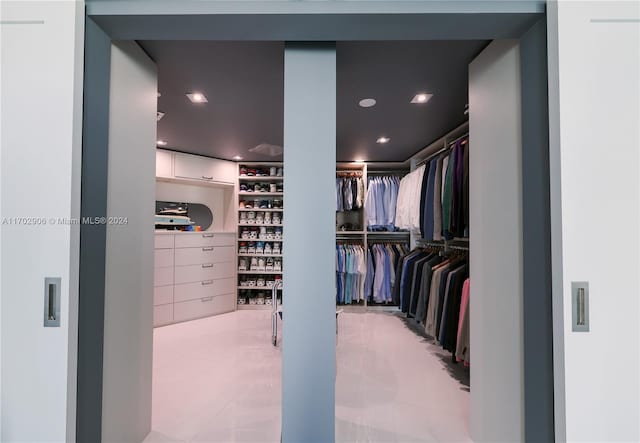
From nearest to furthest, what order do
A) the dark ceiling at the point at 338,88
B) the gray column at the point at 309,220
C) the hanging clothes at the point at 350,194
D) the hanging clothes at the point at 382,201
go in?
the gray column at the point at 309,220, the dark ceiling at the point at 338,88, the hanging clothes at the point at 382,201, the hanging clothes at the point at 350,194

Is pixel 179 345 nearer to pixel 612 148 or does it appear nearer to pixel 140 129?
pixel 140 129

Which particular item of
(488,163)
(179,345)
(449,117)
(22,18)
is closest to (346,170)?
(449,117)

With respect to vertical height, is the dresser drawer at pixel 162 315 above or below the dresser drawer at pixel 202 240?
below

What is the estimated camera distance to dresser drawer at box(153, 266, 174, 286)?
297 cm

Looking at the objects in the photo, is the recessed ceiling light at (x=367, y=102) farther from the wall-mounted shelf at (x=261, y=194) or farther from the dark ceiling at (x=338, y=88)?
the wall-mounted shelf at (x=261, y=194)

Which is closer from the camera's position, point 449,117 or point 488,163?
point 488,163

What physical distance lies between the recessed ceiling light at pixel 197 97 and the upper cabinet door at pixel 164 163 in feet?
4.91

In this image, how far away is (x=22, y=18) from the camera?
0.88m

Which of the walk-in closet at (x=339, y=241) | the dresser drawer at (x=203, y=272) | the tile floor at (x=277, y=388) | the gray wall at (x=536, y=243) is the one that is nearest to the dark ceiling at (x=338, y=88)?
the walk-in closet at (x=339, y=241)

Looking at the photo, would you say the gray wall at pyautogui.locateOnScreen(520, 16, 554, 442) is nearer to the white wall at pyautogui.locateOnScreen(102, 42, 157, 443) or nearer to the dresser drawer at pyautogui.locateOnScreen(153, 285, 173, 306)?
the white wall at pyautogui.locateOnScreen(102, 42, 157, 443)

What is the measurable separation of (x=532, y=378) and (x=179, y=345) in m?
2.74

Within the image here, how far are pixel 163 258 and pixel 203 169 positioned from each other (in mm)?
1225

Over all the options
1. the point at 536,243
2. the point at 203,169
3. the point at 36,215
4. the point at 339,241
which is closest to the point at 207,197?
the point at 203,169

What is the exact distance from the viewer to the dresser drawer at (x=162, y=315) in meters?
2.94
